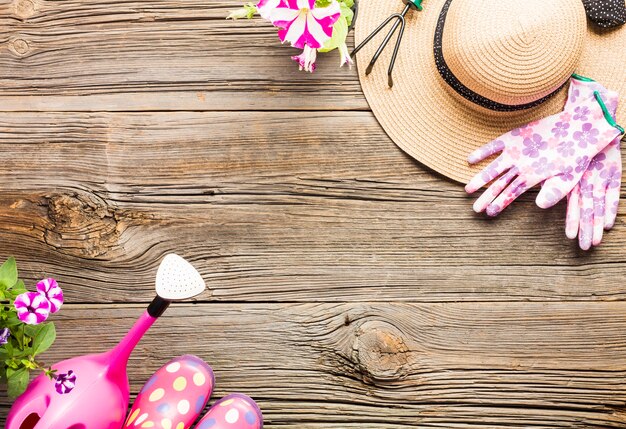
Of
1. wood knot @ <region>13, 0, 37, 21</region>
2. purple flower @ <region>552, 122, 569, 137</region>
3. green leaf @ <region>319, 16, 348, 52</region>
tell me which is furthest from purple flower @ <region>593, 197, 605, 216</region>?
wood knot @ <region>13, 0, 37, 21</region>

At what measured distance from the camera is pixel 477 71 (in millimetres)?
910

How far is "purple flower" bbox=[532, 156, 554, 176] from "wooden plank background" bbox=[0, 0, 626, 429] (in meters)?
0.07

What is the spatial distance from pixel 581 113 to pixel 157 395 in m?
0.82

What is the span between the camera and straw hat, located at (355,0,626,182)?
888 millimetres

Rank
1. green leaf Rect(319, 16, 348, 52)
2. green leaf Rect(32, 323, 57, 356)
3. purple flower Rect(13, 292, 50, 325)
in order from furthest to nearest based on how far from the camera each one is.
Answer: green leaf Rect(319, 16, 348, 52) → green leaf Rect(32, 323, 57, 356) → purple flower Rect(13, 292, 50, 325)

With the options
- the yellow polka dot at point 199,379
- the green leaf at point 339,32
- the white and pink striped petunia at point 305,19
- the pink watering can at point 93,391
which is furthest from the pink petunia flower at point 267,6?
the yellow polka dot at point 199,379

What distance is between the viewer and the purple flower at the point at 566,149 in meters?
0.97

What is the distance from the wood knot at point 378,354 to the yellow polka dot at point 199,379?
25 centimetres

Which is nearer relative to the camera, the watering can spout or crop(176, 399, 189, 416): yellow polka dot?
the watering can spout

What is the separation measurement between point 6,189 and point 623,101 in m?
1.04

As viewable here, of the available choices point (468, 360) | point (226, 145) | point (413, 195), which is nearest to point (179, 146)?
point (226, 145)

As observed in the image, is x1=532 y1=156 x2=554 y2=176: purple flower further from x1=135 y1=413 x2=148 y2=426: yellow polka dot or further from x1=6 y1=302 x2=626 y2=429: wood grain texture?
x1=135 y1=413 x2=148 y2=426: yellow polka dot

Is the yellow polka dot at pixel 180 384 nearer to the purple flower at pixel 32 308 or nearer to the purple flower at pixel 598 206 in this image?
the purple flower at pixel 32 308

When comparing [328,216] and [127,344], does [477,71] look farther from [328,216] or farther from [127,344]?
[127,344]
